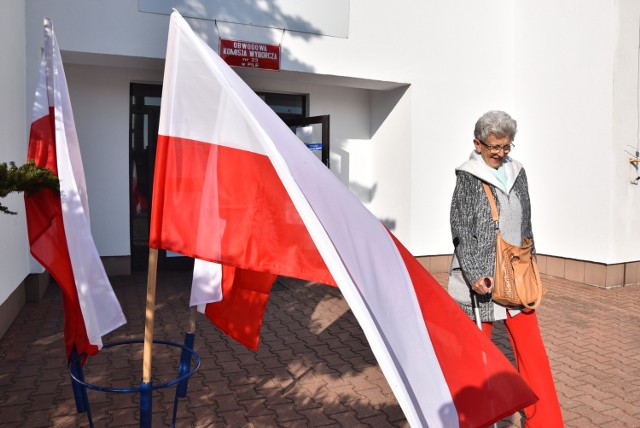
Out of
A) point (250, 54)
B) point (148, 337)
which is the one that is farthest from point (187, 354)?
point (250, 54)

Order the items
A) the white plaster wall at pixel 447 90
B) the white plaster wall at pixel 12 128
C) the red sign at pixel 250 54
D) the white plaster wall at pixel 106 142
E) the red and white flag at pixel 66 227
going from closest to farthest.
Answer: the red and white flag at pixel 66 227, the white plaster wall at pixel 12 128, the red sign at pixel 250 54, the white plaster wall at pixel 106 142, the white plaster wall at pixel 447 90

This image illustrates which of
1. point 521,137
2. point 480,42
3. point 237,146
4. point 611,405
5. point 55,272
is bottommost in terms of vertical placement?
point 611,405

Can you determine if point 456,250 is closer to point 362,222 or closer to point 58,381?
point 362,222

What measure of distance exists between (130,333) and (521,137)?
23.0 feet

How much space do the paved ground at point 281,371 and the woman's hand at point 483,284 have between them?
1298mm

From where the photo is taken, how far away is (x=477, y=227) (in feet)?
10.7

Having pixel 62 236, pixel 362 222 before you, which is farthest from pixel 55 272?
pixel 362 222

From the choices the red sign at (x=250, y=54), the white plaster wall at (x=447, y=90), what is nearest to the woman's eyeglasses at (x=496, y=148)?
the red sign at (x=250, y=54)

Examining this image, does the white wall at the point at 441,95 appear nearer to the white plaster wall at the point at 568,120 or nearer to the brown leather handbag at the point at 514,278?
the white plaster wall at the point at 568,120

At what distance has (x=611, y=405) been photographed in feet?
14.2

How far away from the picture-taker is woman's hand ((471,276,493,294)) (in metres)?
3.16

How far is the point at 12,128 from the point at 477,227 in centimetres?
551

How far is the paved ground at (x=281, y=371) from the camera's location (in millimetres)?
4062

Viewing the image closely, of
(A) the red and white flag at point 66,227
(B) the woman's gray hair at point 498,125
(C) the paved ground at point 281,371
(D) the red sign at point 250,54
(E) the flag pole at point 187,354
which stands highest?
(D) the red sign at point 250,54
